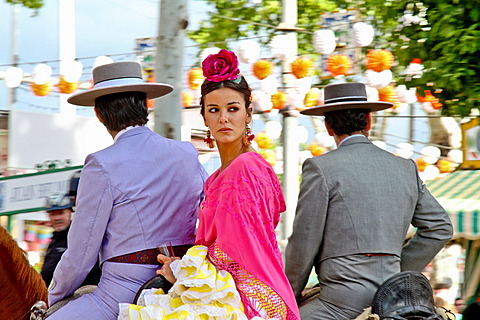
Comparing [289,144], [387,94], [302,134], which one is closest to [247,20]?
[302,134]

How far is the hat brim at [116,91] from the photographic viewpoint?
3396 mm

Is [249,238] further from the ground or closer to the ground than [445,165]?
further from the ground

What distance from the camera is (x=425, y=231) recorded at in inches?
155

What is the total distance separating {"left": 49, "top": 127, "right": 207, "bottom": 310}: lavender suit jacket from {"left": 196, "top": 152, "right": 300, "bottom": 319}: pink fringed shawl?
0.34m

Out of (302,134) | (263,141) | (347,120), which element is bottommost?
(263,141)

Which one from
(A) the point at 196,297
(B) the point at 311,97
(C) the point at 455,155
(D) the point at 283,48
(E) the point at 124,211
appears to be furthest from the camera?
(C) the point at 455,155

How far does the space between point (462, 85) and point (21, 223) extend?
655 cm

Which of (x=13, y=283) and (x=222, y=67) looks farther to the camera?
(x=13, y=283)

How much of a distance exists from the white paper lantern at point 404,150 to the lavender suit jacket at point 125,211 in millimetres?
11467

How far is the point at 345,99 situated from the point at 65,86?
1072cm

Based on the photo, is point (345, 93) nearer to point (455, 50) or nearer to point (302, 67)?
point (455, 50)

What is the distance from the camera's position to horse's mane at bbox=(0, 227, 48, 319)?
366cm

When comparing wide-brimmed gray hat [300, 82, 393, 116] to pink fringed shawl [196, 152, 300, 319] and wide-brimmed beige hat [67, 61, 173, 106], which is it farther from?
pink fringed shawl [196, 152, 300, 319]

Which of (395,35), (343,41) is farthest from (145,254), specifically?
(343,41)
